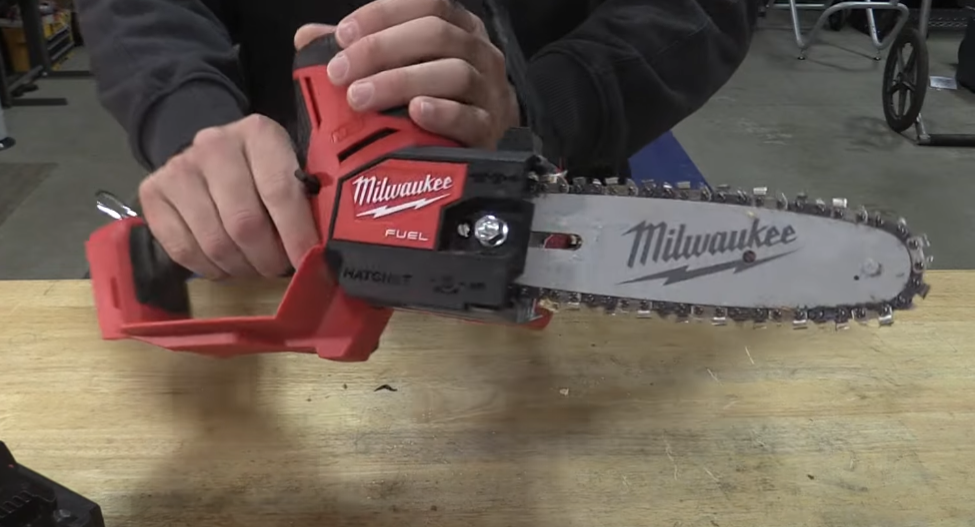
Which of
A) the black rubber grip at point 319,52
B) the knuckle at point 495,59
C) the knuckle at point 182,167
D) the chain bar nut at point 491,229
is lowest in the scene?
the knuckle at point 182,167

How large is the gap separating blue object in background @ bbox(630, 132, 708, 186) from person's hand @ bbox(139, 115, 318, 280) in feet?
2.94

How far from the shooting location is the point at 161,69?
0.81 meters

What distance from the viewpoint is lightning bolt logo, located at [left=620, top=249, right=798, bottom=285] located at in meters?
0.52

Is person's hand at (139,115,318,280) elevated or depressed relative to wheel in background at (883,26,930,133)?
elevated

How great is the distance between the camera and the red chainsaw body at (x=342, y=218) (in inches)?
20.5

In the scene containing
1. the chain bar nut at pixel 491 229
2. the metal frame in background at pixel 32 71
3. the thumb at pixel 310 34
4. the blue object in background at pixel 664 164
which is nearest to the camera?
the chain bar nut at pixel 491 229

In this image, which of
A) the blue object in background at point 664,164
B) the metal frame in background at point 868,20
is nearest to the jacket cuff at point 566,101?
the blue object in background at point 664,164

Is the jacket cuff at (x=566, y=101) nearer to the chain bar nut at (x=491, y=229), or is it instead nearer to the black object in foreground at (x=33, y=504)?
the chain bar nut at (x=491, y=229)

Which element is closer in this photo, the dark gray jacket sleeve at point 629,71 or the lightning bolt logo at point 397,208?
the lightning bolt logo at point 397,208

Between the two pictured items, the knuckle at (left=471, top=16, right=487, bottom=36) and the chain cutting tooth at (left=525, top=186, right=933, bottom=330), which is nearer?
the chain cutting tooth at (left=525, top=186, right=933, bottom=330)

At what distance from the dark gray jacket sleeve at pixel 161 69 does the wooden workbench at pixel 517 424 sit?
233 mm

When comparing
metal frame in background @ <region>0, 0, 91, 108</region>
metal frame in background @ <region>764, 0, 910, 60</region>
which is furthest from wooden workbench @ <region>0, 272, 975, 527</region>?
metal frame in background @ <region>764, 0, 910, 60</region>

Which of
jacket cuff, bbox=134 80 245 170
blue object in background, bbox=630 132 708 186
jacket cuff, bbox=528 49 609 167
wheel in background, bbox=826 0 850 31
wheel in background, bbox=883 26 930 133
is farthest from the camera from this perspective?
wheel in background, bbox=826 0 850 31

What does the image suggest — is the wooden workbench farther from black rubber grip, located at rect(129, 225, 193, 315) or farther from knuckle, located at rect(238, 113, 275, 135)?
knuckle, located at rect(238, 113, 275, 135)
